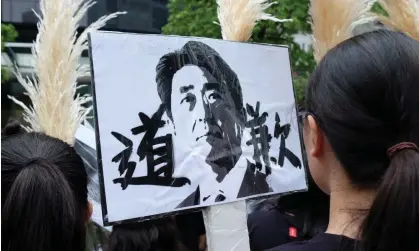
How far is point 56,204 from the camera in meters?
1.31

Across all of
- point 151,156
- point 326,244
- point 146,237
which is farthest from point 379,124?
point 146,237

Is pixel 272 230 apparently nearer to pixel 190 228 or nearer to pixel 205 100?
pixel 205 100

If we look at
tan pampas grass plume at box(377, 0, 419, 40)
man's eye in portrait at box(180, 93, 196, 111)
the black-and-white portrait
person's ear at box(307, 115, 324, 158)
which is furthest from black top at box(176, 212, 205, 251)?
person's ear at box(307, 115, 324, 158)

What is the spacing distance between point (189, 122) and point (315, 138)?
24.5 inches

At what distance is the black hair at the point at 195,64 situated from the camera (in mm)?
1667

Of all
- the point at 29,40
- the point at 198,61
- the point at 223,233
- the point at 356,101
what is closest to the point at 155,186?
the point at 223,233

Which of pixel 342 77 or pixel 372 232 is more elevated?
pixel 342 77

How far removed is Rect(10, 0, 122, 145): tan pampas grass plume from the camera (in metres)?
1.60

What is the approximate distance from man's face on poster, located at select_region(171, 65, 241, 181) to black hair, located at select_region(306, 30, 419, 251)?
0.64 metres

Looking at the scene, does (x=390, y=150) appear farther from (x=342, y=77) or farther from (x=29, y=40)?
(x=29, y=40)

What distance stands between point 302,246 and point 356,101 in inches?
11.7

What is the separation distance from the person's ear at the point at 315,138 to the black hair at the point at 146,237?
4.55 ft

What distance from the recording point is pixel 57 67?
164 cm

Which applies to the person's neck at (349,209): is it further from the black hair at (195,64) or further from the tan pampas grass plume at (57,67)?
the tan pampas grass plume at (57,67)
